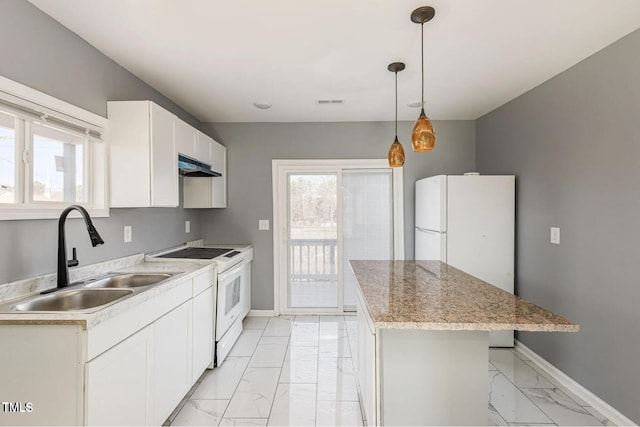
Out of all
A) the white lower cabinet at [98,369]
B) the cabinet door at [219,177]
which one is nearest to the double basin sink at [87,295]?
A: the white lower cabinet at [98,369]

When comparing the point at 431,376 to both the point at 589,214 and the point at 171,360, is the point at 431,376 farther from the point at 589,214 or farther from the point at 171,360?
the point at 589,214

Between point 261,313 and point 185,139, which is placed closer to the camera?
point 185,139

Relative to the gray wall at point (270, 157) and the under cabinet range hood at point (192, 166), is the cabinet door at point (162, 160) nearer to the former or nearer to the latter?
the under cabinet range hood at point (192, 166)

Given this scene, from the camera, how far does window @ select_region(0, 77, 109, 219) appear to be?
153cm

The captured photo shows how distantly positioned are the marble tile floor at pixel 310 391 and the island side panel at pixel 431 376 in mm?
638

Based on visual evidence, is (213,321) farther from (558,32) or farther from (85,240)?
(558,32)

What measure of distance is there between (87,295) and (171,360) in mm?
636

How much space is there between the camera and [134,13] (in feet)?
5.68

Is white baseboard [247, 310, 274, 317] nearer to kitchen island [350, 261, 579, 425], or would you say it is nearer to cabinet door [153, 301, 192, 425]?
cabinet door [153, 301, 192, 425]

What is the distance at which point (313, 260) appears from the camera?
3.97 m

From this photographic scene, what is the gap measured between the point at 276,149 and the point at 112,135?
197 centimetres

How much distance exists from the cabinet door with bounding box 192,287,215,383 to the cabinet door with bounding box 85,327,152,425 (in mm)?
598

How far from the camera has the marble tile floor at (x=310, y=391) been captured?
202 cm

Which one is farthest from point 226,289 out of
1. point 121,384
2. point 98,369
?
point 98,369
